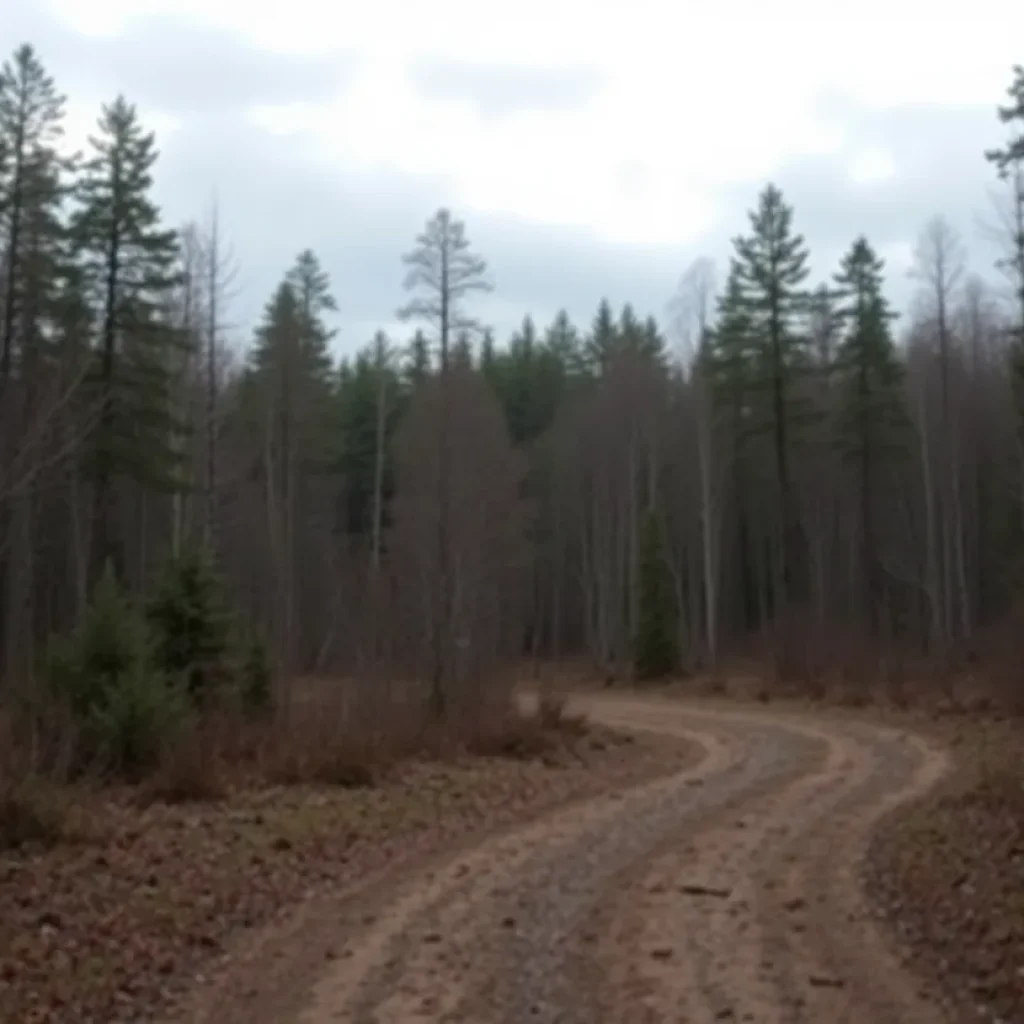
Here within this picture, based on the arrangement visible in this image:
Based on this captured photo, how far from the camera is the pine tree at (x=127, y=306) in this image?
3188cm

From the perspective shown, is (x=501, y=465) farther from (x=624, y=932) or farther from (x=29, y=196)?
(x=624, y=932)

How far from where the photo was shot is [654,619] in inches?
1527

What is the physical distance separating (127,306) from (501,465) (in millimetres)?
15895

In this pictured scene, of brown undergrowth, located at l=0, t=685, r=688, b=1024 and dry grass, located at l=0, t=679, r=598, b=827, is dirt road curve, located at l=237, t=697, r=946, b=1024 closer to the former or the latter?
brown undergrowth, located at l=0, t=685, r=688, b=1024

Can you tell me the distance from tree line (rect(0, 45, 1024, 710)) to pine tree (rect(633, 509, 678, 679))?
0.09 meters

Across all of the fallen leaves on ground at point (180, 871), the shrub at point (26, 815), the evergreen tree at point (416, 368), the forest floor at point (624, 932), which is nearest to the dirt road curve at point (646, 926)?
the forest floor at point (624, 932)

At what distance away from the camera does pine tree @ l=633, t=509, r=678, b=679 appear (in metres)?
38.6

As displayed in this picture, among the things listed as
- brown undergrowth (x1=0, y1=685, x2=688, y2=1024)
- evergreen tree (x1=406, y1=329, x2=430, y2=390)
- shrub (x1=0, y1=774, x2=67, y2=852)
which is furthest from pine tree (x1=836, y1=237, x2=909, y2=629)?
shrub (x1=0, y1=774, x2=67, y2=852)

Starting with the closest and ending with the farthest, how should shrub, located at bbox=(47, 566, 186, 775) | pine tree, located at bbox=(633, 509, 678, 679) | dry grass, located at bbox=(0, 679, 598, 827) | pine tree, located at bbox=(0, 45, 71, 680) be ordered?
dry grass, located at bbox=(0, 679, 598, 827), shrub, located at bbox=(47, 566, 186, 775), pine tree, located at bbox=(0, 45, 71, 680), pine tree, located at bbox=(633, 509, 678, 679)

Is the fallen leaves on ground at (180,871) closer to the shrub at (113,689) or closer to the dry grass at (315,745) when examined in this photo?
the dry grass at (315,745)

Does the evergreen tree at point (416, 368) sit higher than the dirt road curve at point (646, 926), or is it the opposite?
the evergreen tree at point (416, 368)

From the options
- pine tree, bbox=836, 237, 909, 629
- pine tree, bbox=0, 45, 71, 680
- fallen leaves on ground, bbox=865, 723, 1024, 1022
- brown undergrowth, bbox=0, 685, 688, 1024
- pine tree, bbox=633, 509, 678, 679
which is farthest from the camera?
pine tree, bbox=836, 237, 909, 629

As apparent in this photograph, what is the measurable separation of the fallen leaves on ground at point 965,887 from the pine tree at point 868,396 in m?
30.9

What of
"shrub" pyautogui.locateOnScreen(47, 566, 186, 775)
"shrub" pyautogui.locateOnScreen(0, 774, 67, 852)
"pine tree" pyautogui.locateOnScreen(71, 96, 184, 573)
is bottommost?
"shrub" pyautogui.locateOnScreen(0, 774, 67, 852)
